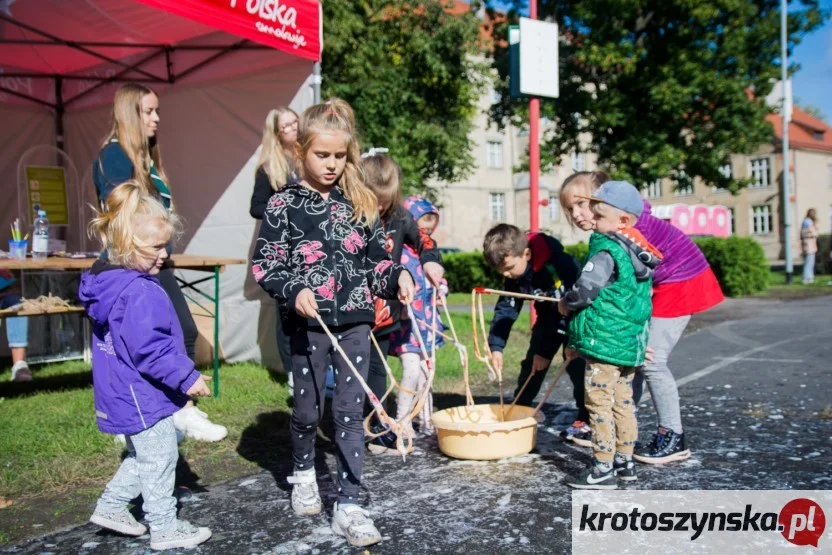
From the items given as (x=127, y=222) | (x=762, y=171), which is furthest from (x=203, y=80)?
(x=762, y=171)

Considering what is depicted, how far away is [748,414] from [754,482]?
1501mm

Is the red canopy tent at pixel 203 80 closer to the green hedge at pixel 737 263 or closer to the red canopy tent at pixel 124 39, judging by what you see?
the red canopy tent at pixel 124 39

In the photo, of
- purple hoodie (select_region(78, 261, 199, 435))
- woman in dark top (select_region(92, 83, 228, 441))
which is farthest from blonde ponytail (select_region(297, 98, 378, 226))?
woman in dark top (select_region(92, 83, 228, 441))

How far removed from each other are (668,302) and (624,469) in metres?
0.91

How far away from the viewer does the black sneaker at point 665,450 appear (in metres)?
3.70

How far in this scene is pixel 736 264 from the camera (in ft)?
48.1

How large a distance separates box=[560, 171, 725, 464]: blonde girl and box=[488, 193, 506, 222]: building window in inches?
1630

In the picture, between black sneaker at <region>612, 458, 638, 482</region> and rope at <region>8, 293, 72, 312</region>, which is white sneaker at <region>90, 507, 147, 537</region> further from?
rope at <region>8, 293, 72, 312</region>

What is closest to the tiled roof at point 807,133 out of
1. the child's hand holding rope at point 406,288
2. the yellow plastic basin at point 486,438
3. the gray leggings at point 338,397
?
the yellow plastic basin at point 486,438

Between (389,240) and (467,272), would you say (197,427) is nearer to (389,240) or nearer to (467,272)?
(389,240)

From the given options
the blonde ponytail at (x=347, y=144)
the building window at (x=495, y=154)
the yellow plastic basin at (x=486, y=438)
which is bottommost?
the yellow plastic basin at (x=486, y=438)

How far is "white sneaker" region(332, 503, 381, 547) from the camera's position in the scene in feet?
8.95

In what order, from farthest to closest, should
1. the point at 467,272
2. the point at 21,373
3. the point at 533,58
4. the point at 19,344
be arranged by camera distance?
the point at 467,272 < the point at 533,58 < the point at 19,344 < the point at 21,373

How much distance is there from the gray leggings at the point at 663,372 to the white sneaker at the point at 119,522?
2.52 m
